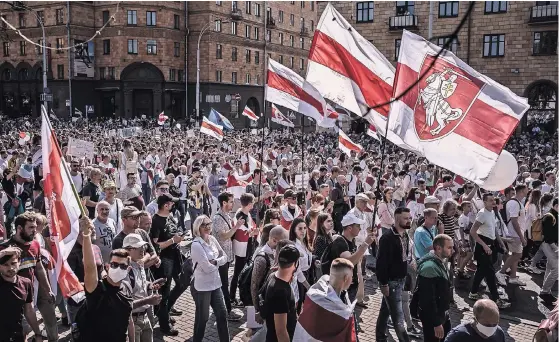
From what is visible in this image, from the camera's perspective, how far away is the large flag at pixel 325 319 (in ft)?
14.3

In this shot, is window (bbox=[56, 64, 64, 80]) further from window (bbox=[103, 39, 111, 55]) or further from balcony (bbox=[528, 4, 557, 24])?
balcony (bbox=[528, 4, 557, 24])

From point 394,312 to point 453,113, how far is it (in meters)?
2.38

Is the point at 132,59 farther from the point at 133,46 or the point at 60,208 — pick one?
the point at 60,208

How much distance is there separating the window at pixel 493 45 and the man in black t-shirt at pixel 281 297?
38.4m

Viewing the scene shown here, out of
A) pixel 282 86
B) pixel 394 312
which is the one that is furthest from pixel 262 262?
pixel 282 86

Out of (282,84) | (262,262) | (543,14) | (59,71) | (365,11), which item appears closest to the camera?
(262,262)

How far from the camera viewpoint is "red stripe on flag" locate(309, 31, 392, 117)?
22.4ft

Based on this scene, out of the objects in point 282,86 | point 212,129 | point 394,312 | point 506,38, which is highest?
point 506,38

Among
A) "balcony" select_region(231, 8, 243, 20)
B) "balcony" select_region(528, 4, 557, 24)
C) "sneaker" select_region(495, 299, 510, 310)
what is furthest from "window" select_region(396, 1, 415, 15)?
"sneaker" select_region(495, 299, 510, 310)

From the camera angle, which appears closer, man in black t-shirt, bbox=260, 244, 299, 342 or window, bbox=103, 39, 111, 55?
man in black t-shirt, bbox=260, 244, 299, 342

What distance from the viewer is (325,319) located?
14.3 ft

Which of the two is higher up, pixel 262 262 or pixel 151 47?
pixel 151 47

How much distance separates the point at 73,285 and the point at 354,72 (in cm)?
429

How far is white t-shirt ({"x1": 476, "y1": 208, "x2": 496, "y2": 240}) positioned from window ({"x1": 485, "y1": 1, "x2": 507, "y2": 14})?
114 ft
